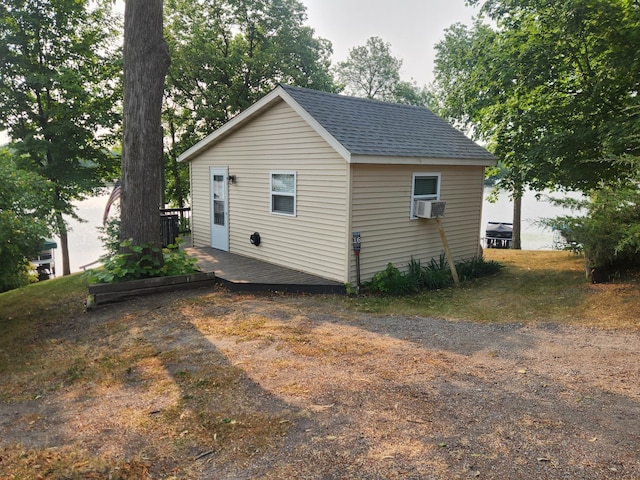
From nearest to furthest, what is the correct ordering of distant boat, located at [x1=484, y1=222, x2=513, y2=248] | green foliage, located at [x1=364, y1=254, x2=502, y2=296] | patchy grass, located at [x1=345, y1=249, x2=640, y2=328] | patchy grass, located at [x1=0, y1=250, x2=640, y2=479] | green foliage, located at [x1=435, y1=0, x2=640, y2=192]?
patchy grass, located at [x1=0, y1=250, x2=640, y2=479], patchy grass, located at [x1=345, y1=249, x2=640, y2=328], green foliage, located at [x1=364, y1=254, x2=502, y2=296], green foliage, located at [x1=435, y1=0, x2=640, y2=192], distant boat, located at [x1=484, y1=222, x2=513, y2=248]

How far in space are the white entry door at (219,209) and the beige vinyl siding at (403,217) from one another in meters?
4.27

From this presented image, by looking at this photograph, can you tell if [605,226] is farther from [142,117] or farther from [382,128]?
[142,117]

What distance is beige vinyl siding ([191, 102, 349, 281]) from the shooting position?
8.59m

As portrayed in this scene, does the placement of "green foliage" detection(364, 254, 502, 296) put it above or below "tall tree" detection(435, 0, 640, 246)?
below

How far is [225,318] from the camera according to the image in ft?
21.7

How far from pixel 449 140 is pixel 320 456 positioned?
30.4 feet

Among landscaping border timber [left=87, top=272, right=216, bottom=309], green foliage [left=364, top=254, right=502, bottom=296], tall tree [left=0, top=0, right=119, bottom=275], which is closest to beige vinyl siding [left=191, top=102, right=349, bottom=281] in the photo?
green foliage [left=364, top=254, right=502, bottom=296]

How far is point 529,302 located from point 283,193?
5.28m

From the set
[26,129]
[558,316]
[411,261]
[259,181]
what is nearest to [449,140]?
[411,261]

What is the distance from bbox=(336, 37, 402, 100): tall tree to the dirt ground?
110 ft

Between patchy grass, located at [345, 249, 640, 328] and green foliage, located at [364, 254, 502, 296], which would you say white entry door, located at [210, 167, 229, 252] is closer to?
green foliage, located at [364, 254, 502, 296]

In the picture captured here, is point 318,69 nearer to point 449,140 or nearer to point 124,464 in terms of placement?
point 449,140

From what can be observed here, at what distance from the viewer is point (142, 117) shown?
816 centimetres

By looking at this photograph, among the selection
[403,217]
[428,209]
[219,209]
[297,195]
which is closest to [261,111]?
[297,195]
